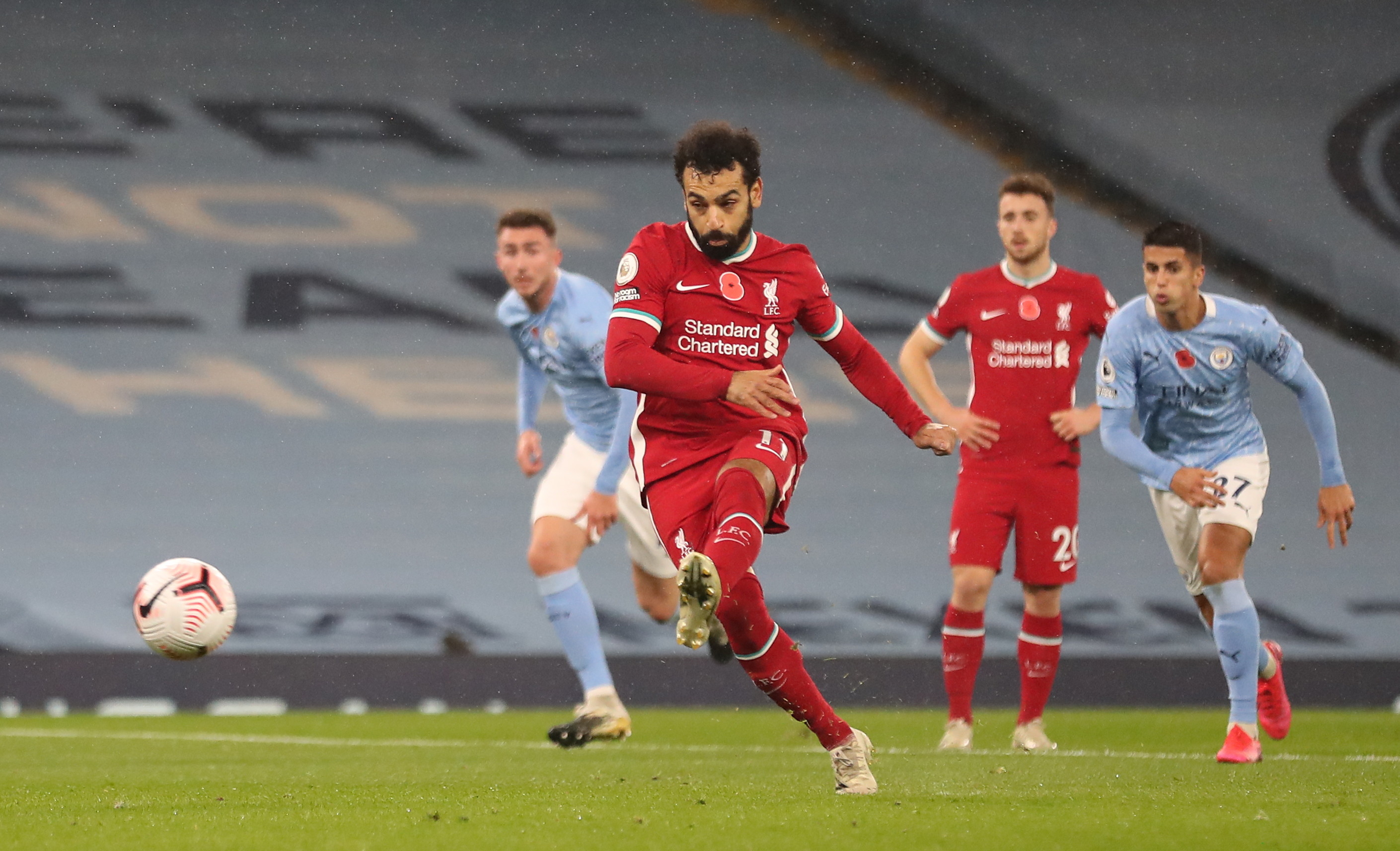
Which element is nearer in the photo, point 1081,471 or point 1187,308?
point 1187,308

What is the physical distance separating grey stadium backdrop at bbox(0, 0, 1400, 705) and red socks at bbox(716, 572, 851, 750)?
290 inches

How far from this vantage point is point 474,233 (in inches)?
487

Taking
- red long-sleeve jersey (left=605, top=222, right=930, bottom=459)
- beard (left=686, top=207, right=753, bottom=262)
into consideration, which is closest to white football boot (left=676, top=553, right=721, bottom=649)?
red long-sleeve jersey (left=605, top=222, right=930, bottom=459)

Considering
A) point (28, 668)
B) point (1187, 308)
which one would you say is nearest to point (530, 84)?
point (28, 668)

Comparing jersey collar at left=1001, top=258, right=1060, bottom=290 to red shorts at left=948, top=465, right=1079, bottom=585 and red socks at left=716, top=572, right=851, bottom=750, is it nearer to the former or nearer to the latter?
red shorts at left=948, top=465, right=1079, bottom=585

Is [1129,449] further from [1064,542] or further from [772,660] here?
[772,660]

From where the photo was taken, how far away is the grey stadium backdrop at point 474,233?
1193cm

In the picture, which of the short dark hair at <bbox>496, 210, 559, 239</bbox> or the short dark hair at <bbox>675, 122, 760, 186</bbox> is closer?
the short dark hair at <bbox>675, 122, 760, 186</bbox>

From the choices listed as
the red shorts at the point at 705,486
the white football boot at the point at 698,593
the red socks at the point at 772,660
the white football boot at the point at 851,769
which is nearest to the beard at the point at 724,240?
the red shorts at the point at 705,486

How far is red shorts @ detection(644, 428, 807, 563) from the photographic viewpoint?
4402mm

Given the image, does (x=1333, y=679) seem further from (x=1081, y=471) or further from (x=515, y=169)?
(x=515, y=169)

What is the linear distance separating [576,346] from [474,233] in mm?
5181

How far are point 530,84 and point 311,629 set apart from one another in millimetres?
4502

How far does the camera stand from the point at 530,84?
12336 mm
